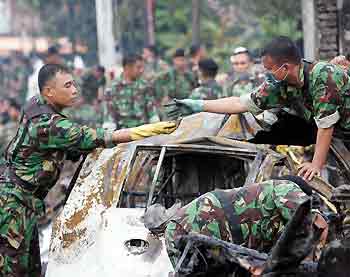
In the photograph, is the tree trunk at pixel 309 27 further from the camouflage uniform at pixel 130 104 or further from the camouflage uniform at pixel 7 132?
the camouflage uniform at pixel 7 132

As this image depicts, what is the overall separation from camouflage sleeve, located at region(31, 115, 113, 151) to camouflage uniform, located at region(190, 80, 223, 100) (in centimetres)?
670

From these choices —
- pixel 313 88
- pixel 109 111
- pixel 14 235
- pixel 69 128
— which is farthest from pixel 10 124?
pixel 313 88

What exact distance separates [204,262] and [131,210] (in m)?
1.39

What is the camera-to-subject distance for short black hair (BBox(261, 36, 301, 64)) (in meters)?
6.21

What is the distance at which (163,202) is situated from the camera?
7.93 meters

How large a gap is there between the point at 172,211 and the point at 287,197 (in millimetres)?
1289

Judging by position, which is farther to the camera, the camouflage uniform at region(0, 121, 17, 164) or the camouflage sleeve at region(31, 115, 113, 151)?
the camouflage uniform at region(0, 121, 17, 164)

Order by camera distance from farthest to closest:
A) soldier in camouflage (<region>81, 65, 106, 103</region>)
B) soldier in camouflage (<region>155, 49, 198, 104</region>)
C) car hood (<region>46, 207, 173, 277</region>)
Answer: soldier in camouflage (<region>81, 65, 106, 103</region>)
soldier in camouflage (<region>155, 49, 198, 104</region>)
car hood (<region>46, 207, 173, 277</region>)

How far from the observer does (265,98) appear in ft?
22.1

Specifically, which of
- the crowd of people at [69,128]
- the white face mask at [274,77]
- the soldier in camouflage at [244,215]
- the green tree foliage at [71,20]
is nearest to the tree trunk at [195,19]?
the green tree foliage at [71,20]

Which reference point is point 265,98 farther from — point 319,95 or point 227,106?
point 319,95

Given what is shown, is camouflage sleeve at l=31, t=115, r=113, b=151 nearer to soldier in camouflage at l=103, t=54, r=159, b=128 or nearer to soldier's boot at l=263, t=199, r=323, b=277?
soldier's boot at l=263, t=199, r=323, b=277

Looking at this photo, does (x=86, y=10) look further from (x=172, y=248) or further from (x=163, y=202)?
Result: (x=172, y=248)

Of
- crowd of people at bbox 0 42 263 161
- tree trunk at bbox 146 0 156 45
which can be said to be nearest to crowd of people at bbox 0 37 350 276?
crowd of people at bbox 0 42 263 161
